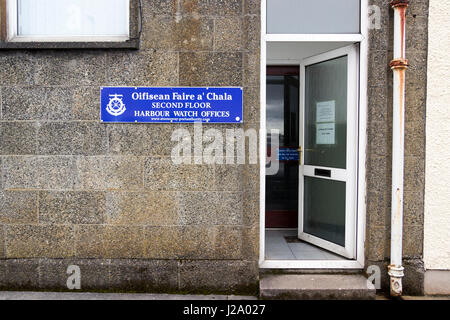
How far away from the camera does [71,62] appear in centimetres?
352

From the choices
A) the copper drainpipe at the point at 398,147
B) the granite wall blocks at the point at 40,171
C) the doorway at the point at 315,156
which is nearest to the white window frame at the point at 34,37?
the granite wall blocks at the point at 40,171

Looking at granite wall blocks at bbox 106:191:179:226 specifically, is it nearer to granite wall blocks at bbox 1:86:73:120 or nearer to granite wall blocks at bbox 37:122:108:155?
granite wall blocks at bbox 37:122:108:155

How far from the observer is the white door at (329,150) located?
147 inches


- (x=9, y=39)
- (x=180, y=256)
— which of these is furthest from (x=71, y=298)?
(x=9, y=39)

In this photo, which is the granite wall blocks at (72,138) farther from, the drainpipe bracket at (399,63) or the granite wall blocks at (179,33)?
the drainpipe bracket at (399,63)

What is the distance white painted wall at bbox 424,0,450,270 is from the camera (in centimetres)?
340

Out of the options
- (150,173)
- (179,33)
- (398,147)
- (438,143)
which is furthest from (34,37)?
(438,143)

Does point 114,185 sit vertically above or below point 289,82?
below

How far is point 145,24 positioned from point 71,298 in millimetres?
3083

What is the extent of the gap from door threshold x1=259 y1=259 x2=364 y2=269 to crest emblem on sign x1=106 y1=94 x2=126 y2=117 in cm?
236

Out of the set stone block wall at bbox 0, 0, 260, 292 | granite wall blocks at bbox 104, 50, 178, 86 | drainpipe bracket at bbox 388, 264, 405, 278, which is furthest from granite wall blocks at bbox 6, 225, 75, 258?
drainpipe bracket at bbox 388, 264, 405, 278

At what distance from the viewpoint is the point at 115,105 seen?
11.5ft

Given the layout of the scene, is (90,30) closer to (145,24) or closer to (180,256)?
(145,24)
